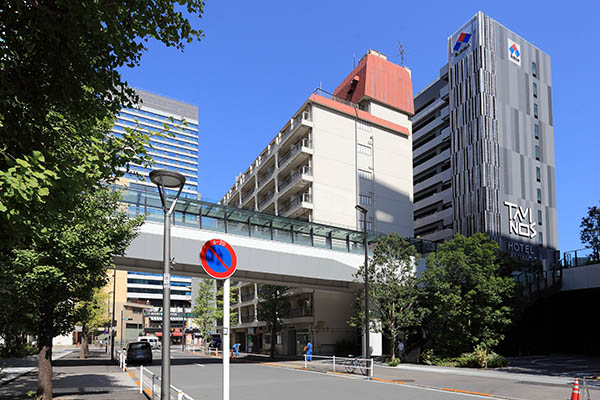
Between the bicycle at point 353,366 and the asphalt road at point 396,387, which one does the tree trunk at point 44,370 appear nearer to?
the asphalt road at point 396,387

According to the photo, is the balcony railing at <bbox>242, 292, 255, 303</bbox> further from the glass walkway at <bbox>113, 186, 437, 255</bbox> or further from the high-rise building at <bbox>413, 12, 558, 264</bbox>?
the glass walkway at <bbox>113, 186, 437, 255</bbox>

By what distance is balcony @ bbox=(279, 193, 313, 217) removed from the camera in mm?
49566

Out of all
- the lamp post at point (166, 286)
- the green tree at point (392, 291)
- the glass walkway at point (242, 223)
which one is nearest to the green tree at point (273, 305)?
the glass walkway at point (242, 223)

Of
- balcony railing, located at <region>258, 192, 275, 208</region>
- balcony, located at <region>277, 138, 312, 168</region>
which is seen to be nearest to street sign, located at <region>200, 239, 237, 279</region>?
balcony, located at <region>277, 138, 312, 168</region>

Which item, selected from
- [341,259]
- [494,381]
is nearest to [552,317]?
[341,259]

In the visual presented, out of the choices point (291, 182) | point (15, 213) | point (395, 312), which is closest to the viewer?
point (15, 213)

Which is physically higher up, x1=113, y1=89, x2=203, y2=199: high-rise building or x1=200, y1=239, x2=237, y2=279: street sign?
x1=113, y1=89, x2=203, y2=199: high-rise building

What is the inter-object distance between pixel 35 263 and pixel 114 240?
2.30 meters

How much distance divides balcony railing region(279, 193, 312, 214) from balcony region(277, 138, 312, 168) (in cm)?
430

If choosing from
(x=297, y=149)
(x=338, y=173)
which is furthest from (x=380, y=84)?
(x=297, y=149)

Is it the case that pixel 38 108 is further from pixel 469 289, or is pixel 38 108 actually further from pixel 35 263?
pixel 469 289

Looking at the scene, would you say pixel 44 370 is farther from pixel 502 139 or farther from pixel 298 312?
pixel 502 139

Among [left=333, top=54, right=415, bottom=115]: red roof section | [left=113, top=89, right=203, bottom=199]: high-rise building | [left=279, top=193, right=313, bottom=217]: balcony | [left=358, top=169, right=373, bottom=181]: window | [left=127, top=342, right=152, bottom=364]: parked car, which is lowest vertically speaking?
[left=127, top=342, right=152, bottom=364]: parked car

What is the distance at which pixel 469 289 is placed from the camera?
3041 cm
